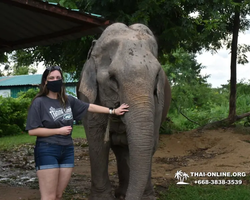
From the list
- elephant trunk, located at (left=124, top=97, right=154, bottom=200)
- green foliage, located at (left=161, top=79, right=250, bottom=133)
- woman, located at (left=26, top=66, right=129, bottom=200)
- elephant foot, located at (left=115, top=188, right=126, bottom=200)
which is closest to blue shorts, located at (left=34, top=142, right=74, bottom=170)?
woman, located at (left=26, top=66, right=129, bottom=200)

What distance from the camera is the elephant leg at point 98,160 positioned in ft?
17.9

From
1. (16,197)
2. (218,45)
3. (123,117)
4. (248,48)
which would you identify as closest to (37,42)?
(16,197)

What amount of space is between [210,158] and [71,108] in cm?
695

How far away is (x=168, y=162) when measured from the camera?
34.1ft

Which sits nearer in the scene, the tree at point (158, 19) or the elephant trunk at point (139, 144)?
the elephant trunk at point (139, 144)

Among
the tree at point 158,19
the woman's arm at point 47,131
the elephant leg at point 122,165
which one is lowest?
the elephant leg at point 122,165

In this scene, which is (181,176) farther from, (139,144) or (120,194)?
(139,144)

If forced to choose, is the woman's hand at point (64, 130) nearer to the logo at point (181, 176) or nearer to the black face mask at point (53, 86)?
the black face mask at point (53, 86)

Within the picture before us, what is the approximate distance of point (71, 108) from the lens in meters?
4.48

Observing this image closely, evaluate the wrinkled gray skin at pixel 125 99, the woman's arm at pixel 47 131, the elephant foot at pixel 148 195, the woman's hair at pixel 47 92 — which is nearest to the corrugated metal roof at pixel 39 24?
the wrinkled gray skin at pixel 125 99

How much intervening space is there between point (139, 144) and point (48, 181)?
1.05 meters

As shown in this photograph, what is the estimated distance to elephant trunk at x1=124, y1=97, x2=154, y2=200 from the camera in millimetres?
4105

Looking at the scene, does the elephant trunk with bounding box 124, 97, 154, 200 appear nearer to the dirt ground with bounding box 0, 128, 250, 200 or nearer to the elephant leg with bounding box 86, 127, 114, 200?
the elephant leg with bounding box 86, 127, 114, 200

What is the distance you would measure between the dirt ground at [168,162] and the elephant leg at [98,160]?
0.93 meters
